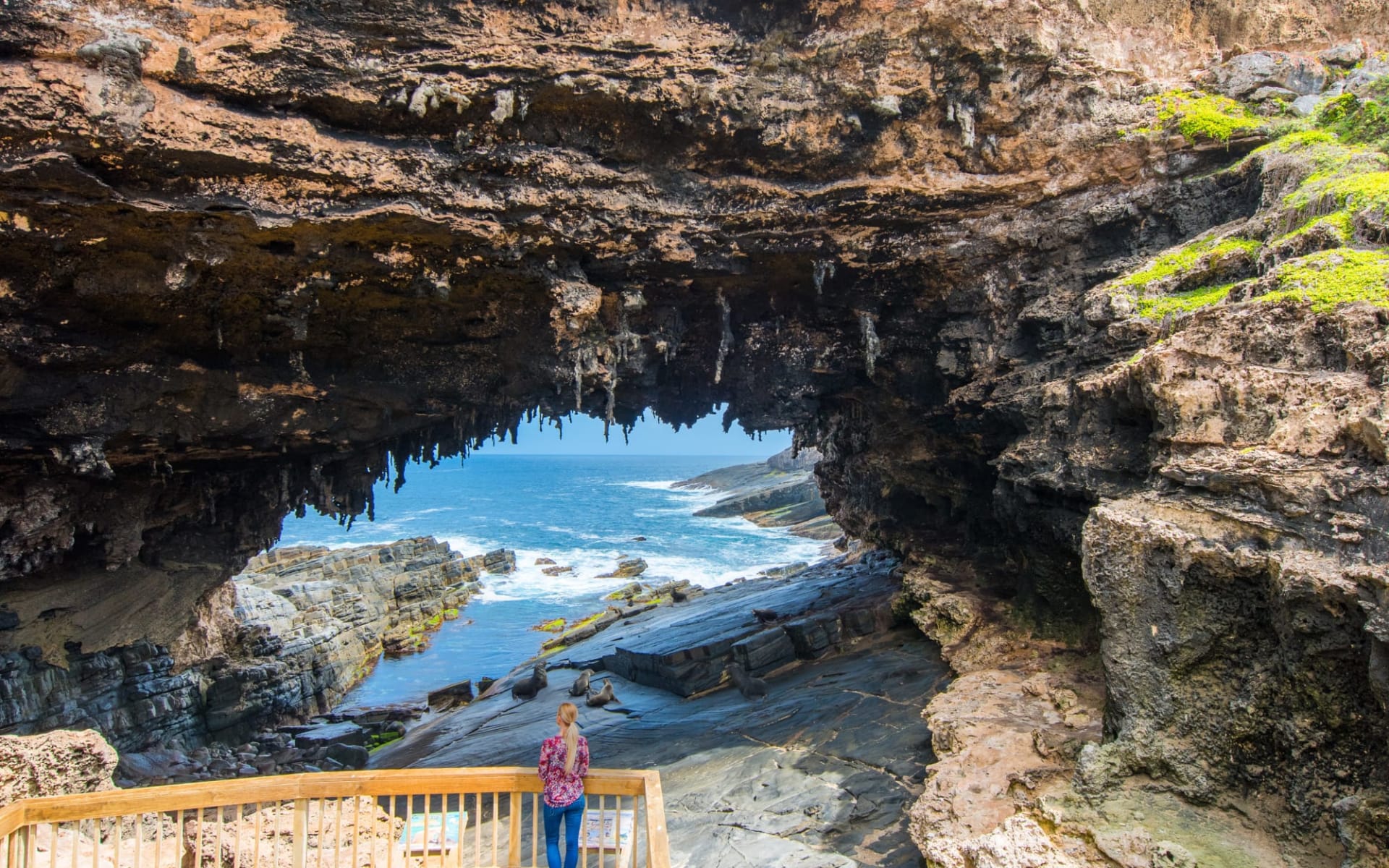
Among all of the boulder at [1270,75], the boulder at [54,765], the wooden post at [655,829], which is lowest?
the boulder at [54,765]

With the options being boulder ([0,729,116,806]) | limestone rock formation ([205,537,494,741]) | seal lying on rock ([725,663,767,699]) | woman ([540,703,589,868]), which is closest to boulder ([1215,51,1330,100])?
seal lying on rock ([725,663,767,699])

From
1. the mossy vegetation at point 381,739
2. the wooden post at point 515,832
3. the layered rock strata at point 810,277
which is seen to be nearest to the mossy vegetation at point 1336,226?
the layered rock strata at point 810,277

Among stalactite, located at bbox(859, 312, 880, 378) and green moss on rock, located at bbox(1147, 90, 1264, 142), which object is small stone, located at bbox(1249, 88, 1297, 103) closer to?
green moss on rock, located at bbox(1147, 90, 1264, 142)

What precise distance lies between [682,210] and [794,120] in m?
2.24

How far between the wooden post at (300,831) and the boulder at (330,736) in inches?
500

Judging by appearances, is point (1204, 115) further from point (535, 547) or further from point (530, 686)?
point (535, 547)

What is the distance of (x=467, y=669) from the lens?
26.8 metres

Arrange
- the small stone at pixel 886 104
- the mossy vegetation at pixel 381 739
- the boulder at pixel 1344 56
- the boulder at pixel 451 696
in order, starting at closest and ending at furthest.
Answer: the small stone at pixel 886 104
the boulder at pixel 1344 56
the mossy vegetation at pixel 381 739
the boulder at pixel 451 696

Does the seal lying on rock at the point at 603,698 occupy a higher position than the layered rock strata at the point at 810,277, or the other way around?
the layered rock strata at the point at 810,277

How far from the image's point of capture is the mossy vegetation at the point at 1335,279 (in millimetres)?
7125

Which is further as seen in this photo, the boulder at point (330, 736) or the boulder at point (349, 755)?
the boulder at point (330, 736)

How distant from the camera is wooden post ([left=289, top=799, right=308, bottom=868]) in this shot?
5.86m

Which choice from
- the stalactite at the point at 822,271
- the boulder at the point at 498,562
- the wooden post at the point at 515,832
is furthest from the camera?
the boulder at the point at 498,562

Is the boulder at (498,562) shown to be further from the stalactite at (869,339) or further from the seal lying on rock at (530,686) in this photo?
the stalactite at (869,339)
